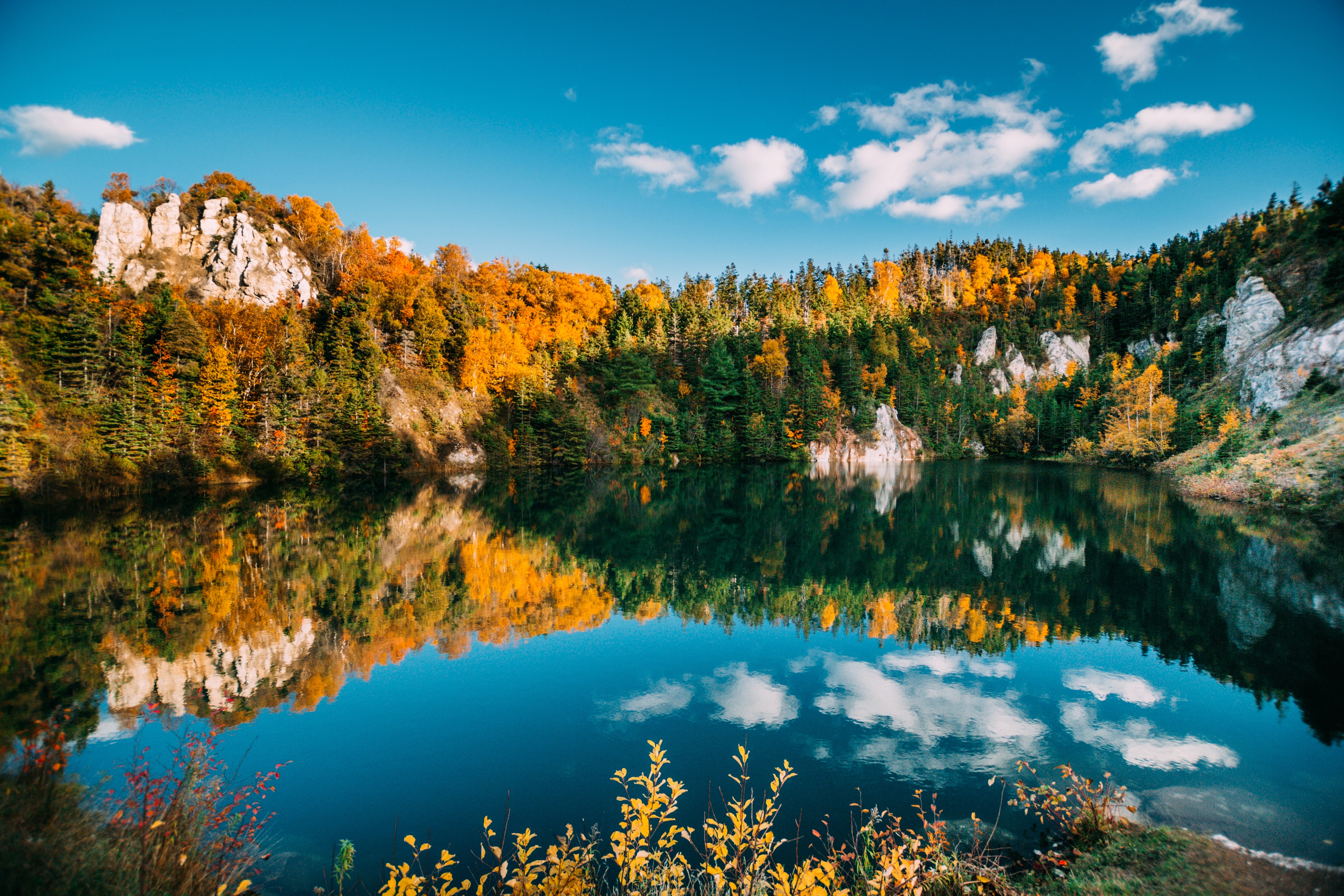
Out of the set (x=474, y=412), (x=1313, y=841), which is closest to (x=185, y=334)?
(x=474, y=412)

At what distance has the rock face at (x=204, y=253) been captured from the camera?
2274 inches

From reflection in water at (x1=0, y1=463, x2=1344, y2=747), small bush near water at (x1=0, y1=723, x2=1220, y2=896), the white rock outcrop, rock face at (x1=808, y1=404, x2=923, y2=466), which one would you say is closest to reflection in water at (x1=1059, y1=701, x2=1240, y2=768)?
reflection in water at (x1=0, y1=463, x2=1344, y2=747)

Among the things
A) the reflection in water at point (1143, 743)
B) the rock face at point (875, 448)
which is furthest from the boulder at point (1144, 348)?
the reflection in water at point (1143, 743)

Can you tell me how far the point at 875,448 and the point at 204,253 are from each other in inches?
3414

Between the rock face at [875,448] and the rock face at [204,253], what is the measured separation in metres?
68.4

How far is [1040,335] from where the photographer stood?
111 metres

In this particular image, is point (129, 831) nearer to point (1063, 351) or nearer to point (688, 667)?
point (688, 667)

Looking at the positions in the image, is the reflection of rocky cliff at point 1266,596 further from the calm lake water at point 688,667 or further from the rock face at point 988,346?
the rock face at point 988,346

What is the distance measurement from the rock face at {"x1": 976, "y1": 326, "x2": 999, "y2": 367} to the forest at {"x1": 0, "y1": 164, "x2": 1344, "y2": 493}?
1.25m

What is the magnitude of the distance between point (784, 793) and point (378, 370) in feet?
193

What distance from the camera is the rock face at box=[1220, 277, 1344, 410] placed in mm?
42781

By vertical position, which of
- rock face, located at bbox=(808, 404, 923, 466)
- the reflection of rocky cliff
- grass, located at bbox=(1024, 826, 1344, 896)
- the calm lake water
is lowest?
the calm lake water

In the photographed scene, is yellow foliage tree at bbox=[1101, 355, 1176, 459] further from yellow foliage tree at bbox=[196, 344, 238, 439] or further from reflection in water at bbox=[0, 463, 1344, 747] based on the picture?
yellow foliage tree at bbox=[196, 344, 238, 439]

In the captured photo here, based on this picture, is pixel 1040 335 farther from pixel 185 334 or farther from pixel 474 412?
pixel 185 334
